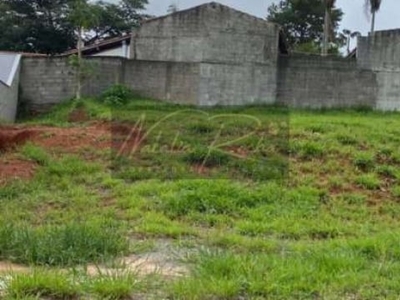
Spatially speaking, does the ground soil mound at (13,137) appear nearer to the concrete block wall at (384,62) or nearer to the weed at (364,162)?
the weed at (364,162)

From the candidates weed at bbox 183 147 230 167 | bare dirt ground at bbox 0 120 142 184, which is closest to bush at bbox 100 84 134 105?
bare dirt ground at bbox 0 120 142 184

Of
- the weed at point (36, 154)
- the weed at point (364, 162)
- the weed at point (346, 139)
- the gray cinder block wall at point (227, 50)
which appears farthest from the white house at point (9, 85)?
the weed at point (364, 162)

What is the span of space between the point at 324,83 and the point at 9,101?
23.6 feet

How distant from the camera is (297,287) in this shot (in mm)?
3488

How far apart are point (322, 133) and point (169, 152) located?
257 centimetres

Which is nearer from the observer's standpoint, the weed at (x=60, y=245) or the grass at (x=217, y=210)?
the grass at (x=217, y=210)

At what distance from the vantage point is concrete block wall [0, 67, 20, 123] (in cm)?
1156

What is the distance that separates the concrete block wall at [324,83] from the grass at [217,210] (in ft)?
9.25

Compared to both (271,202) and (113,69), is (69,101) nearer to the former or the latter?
(113,69)

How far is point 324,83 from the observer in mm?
13555

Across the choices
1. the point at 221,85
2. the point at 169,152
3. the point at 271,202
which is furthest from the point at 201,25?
the point at 271,202

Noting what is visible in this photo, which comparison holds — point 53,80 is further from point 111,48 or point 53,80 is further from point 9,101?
point 111,48

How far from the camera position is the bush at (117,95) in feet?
40.9

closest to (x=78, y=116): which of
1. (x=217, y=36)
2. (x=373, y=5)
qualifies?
(x=217, y=36)
